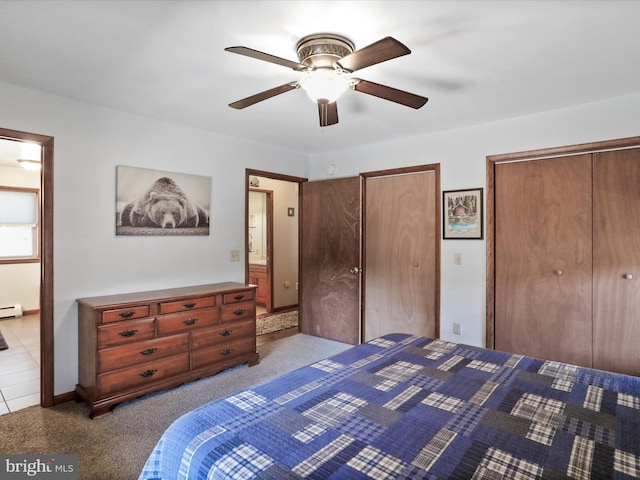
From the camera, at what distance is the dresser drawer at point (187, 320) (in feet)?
9.39

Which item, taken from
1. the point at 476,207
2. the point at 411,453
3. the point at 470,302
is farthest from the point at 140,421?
the point at 476,207

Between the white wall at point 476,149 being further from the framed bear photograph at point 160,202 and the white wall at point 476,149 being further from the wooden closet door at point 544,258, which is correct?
the framed bear photograph at point 160,202

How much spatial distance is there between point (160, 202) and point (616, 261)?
12.7ft

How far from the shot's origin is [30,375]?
3.27m

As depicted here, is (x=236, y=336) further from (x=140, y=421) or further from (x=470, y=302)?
(x=470, y=302)

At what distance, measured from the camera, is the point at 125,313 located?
2.65m

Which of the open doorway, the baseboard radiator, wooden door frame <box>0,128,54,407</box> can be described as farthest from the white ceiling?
the baseboard radiator

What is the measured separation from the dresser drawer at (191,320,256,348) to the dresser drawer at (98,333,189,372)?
0.10 m

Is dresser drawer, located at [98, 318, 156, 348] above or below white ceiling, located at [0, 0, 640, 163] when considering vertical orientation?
below

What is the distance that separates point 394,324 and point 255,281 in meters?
3.04

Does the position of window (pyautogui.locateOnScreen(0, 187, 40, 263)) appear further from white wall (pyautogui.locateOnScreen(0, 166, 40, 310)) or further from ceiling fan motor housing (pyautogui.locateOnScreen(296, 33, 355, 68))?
ceiling fan motor housing (pyautogui.locateOnScreen(296, 33, 355, 68))

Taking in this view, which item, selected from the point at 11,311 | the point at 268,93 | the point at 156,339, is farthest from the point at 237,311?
the point at 11,311

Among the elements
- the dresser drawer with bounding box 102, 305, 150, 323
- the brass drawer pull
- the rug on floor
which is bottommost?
the rug on floor

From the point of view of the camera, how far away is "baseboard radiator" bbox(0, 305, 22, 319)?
17.8ft
